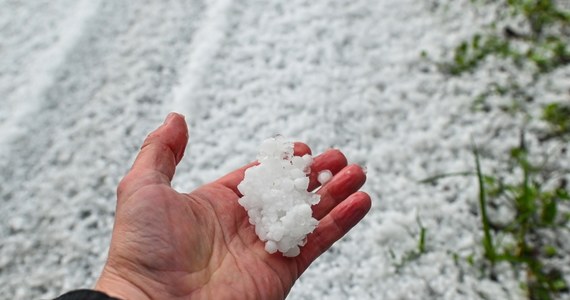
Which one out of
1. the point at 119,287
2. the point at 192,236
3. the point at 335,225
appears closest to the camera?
the point at 119,287

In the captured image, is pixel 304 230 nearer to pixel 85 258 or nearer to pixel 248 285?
pixel 248 285

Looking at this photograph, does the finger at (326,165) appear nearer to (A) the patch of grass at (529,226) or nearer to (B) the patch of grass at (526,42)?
(A) the patch of grass at (529,226)

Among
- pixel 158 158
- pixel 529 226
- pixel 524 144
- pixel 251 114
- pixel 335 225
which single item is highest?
pixel 158 158

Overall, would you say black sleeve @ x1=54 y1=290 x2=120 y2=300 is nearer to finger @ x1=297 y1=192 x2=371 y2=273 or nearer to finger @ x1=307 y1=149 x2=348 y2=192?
finger @ x1=297 y1=192 x2=371 y2=273

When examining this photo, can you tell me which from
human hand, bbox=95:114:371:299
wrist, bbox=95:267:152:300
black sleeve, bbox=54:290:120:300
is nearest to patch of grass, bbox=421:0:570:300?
human hand, bbox=95:114:371:299

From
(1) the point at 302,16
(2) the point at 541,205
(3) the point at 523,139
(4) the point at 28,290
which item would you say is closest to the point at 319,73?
(1) the point at 302,16

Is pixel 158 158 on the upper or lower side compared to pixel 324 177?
upper

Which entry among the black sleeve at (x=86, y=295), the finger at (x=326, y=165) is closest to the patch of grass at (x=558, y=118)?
the finger at (x=326, y=165)

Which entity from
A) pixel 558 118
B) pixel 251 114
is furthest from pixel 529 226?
pixel 251 114

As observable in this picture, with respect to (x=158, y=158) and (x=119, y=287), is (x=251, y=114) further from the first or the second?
(x=119, y=287)
